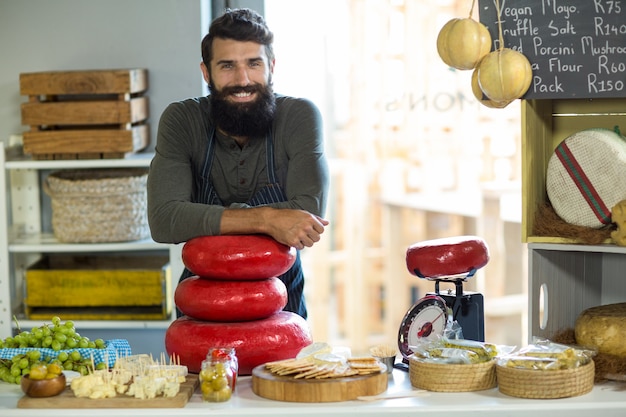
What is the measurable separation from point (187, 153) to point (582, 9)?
3.77ft

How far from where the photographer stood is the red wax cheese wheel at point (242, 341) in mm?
2068

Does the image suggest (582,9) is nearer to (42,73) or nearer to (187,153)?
(187,153)

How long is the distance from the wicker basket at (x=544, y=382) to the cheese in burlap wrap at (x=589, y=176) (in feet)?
1.50

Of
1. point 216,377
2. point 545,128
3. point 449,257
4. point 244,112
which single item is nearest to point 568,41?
point 545,128

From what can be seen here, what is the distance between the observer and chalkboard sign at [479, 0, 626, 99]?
7.09 ft

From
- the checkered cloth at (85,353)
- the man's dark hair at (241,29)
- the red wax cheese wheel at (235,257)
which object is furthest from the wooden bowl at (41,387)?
the man's dark hair at (241,29)

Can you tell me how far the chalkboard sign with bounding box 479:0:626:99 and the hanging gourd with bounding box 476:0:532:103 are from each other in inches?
1.1

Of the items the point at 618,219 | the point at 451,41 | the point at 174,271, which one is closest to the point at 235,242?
the point at 451,41

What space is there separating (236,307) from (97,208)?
1608 mm

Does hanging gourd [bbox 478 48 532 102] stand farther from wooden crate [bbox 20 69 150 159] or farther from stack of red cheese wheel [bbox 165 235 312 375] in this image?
wooden crate [bbox 20 69 150 159]

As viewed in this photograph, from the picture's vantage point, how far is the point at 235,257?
2.10m

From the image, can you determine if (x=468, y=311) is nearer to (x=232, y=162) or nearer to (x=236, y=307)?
(x=236, y=307)

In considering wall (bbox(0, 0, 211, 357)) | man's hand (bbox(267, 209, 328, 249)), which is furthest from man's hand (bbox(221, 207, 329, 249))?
wall (bbox(0, 0, 211, 357))

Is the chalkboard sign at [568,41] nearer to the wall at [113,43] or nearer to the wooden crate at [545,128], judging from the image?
the wooden crate at [545,128]
